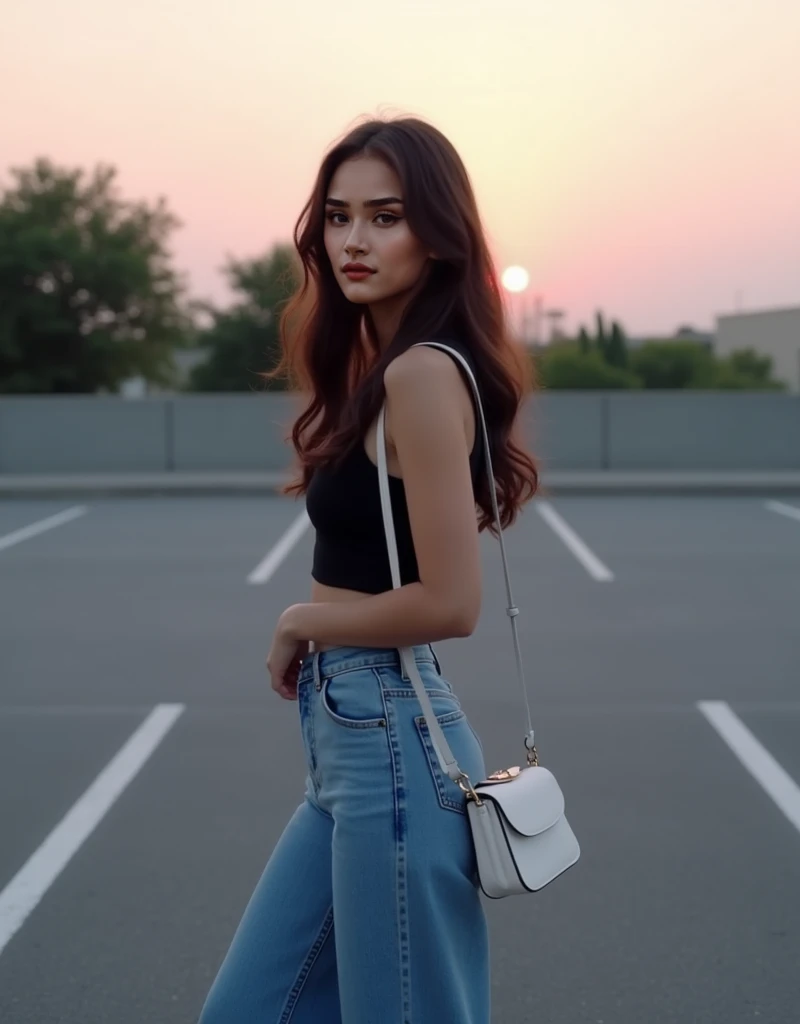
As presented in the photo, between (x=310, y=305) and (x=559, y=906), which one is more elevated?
(x=310, y=305)

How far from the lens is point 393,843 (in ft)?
6.32

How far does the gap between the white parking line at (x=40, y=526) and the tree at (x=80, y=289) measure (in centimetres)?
2441

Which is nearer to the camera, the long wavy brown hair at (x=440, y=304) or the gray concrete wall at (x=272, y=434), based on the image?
the long wavy brown hair at (x=440, y=304)

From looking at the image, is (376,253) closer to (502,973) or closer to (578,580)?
(502,973)

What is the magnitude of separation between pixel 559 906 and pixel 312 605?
89.6 inches

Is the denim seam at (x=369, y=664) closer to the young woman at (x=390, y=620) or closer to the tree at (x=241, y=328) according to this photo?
the young woman at (x=390, y=620)

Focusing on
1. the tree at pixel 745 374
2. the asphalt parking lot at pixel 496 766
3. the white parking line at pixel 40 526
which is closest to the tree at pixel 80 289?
the tree at pixel 745 374

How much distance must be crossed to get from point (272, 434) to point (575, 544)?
10.4 meters

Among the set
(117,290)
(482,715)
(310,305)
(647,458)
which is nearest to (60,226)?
(117,290)

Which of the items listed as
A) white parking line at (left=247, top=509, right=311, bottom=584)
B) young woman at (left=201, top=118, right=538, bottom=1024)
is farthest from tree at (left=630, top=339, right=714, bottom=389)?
young woman at (left=201, top=118, right=538, bottom=1024)

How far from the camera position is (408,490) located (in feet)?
6.20

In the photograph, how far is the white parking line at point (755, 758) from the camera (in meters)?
4.97

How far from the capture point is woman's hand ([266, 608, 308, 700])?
209 cm

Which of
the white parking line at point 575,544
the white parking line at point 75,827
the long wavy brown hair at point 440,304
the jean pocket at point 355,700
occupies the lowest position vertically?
the white parking line at point 575,544
